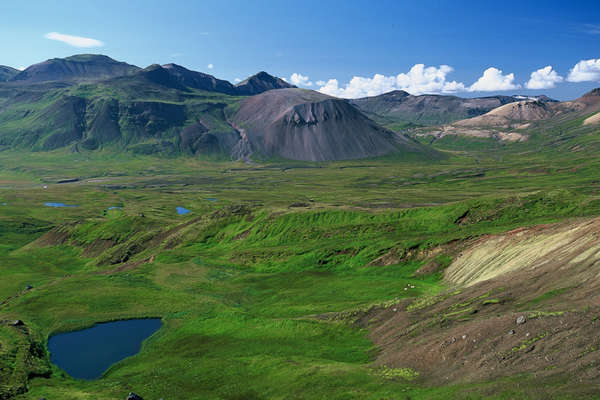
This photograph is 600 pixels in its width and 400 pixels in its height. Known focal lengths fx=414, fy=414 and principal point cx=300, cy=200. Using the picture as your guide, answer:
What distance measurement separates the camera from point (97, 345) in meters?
72.1

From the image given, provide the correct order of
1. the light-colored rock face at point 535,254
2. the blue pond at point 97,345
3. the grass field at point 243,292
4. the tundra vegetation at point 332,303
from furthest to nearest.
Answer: the blue pond at point 97,345 < the light-colored rock face at point 535,254 < the grass field at point 243,292 < the tundra vegetation at point 332,303

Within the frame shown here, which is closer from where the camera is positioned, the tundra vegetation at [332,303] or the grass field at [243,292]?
the tundra vegetation at [332,303]

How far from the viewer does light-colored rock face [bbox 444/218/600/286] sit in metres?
56.2

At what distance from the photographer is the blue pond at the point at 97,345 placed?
6412 centimetres

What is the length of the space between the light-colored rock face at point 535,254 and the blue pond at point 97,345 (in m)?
60.8

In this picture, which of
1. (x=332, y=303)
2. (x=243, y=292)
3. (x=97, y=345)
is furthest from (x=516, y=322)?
(x=97, y=345)

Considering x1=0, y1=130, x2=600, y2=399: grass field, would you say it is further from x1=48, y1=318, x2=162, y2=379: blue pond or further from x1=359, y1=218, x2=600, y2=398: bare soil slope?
x1=359, y1=218, x2=600, y2=398: bare soil slope

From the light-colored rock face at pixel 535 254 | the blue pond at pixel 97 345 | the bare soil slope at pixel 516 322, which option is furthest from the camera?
the blue pond at pixel 97 345

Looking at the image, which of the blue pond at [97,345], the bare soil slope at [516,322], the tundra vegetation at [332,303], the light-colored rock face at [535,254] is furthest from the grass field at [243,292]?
Result: the light-colored rock face at [535,254]

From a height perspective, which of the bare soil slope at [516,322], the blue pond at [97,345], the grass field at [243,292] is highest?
the bare soil slope at [516,322]

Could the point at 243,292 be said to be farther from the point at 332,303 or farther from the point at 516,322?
the point at 516,322

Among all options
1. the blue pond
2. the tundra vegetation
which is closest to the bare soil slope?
the tundra vegetation

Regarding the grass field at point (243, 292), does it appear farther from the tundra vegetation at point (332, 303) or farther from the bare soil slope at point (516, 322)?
the bare soil slope at point (516, 322)

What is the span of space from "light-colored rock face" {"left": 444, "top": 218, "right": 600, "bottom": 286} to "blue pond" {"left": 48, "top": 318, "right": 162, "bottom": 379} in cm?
6080
